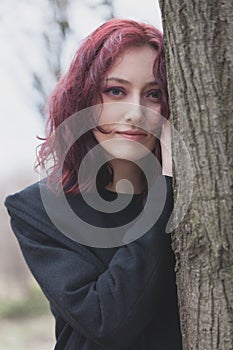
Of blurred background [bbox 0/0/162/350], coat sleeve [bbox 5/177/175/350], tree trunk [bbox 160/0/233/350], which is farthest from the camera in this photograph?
blurred background [bbox 0/0/162/350]

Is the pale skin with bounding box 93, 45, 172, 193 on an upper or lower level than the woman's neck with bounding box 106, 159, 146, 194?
upper

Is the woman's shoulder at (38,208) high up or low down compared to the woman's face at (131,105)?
down

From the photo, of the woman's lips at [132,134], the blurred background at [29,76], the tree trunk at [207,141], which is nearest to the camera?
the tree trunk at [207,141]

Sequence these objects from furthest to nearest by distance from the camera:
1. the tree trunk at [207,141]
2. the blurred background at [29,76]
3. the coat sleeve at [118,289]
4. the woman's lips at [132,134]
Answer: the blurred background at [29,76] < the woman's lips at [132,134] < the coat sleeve at [118,289] < the tree trunk at [207,141]

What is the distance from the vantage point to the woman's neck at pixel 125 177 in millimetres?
1438

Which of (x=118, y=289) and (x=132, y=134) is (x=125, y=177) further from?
(x=118, y=289)

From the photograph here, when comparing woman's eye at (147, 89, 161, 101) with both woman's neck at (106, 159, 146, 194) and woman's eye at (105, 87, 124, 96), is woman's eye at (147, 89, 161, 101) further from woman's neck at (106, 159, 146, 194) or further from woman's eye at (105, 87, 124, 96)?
woman's neck at (106, 159, 146, 194)

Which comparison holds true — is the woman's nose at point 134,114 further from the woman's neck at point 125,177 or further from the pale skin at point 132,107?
the woman's neck at point 125,177

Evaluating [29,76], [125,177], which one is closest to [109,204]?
[125,177]

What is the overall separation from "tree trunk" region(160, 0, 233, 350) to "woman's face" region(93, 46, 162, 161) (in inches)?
7.7

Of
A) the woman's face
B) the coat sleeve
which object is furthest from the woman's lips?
the coat sleeve

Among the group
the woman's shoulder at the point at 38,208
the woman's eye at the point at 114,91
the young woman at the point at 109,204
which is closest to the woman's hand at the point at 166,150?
the young woman at the point at 109,204

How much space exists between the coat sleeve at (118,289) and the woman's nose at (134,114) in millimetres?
137

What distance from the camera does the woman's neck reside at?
1.44 meters
